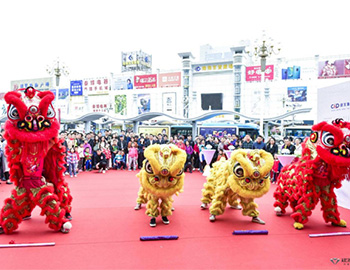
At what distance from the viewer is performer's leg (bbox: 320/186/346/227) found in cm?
363

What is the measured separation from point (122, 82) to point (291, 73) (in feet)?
45.3

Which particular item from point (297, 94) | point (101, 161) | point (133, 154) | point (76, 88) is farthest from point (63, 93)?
point (297, 94)

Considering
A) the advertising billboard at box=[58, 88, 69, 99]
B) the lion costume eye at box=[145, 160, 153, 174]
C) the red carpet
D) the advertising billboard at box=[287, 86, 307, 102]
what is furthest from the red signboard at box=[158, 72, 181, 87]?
the lion costume eye at box=[145, 160, 153, 174]

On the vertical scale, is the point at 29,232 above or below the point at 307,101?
below

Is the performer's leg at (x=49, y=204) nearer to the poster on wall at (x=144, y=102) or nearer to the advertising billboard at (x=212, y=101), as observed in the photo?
the advertising billboard at (x=212, y=101)

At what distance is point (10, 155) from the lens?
10.4 ft

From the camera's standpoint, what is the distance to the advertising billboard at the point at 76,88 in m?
24.3

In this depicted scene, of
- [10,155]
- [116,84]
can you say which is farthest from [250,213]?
[116,84]

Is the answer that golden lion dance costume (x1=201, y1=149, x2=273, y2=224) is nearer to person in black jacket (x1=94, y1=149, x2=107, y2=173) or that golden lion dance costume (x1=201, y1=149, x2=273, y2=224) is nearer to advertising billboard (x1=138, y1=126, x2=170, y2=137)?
person in black jacket (x1=94, y1=149, x2=107, y2=173)

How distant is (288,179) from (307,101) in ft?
55.8

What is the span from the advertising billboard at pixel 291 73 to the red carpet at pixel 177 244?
53.6 feet

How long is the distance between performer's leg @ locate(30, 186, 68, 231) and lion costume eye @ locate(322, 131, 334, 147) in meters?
3.41

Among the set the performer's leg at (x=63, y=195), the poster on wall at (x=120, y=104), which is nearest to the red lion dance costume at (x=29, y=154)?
the performer's leg at (x=63, y=195)

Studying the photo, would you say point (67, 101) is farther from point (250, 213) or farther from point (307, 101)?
point (250, 213)
